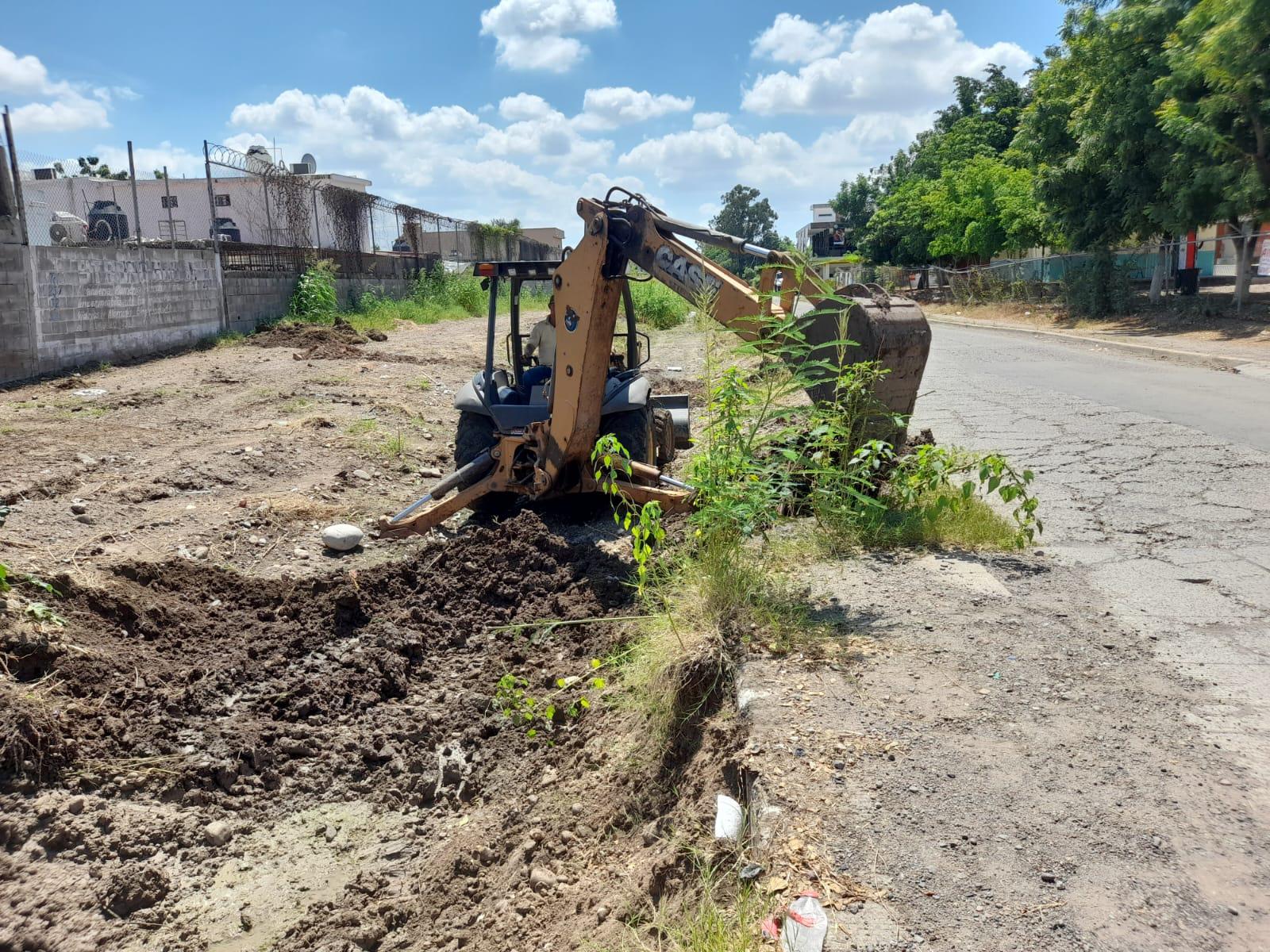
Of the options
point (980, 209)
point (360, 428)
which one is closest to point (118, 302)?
point (360, 428)

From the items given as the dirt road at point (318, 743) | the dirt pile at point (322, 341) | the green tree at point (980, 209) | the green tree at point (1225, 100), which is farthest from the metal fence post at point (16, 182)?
the green tree at point (980, 209)

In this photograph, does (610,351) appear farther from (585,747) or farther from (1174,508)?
(1174,508)

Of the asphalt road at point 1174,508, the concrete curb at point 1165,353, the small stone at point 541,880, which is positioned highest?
the concrete curb at point 1165,353

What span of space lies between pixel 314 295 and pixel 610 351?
17193 millimetres

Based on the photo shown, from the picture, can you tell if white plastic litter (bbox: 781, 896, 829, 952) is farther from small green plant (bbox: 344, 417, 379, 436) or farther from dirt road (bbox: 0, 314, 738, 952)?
small green plant (bbox: 344, 417, 379, 436)

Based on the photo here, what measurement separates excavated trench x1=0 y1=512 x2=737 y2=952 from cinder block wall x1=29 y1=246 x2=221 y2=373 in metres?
10.1

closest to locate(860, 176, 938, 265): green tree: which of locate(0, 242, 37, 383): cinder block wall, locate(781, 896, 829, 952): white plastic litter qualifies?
locate(0, 242, 37, 383): cinder block wall

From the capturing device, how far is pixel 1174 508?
6426 mm

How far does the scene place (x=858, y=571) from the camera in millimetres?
4977

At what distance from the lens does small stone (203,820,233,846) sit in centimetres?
379

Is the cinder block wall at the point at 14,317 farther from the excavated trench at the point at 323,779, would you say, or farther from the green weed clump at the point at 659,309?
the green weed clump at the point at 659,309

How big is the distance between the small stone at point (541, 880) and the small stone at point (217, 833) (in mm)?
1363

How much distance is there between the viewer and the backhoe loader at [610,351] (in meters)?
5.45

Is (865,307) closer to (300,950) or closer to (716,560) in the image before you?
(716,560)
